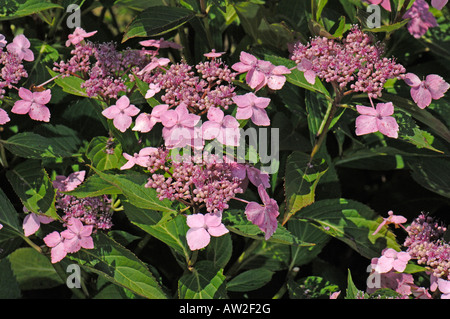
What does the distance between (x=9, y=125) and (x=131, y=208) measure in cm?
53

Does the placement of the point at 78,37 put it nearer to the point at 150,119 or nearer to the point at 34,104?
the point at 34,104

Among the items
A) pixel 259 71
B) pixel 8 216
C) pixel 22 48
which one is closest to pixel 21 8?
pixel 22 48

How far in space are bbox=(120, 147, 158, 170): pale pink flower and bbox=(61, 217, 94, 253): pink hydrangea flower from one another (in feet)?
0.60

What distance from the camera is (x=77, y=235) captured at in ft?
4.40

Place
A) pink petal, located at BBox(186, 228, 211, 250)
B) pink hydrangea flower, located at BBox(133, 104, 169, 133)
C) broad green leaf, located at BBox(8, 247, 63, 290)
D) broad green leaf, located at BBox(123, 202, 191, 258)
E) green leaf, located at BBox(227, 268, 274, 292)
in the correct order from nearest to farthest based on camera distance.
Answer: pink petal, located at BBox(186, 228, 211, 250) < pink hydrangea flower, located at BBox(133, 104, 169, 133) < broad green leaf, located at BBox(123, 202, 191, 258) < green leaf, located at BBox(227, 268, 274, 292) < broad green leaf, located at BBox(8, 247, 63, 290)

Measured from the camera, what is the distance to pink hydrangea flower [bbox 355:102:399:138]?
1.23 metres

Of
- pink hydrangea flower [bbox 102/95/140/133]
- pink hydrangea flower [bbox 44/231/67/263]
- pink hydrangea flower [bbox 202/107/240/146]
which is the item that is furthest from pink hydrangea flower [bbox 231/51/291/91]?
pink hydrangea flower [bbox 44/231/67/263]

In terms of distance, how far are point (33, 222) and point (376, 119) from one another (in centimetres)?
83

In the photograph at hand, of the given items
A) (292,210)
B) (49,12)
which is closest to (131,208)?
(292,210)

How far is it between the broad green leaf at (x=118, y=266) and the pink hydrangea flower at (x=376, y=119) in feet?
1.88

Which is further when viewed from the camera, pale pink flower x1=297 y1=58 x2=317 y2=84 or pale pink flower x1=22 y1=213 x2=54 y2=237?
pale pink flower x1=22 y1=213 x2=54 y2=237

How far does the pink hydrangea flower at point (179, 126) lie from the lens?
3.87 feet

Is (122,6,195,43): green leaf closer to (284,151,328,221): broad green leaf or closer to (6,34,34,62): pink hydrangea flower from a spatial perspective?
(6,34,34,62): pink hydrangea flower

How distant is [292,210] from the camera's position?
1.29 metres
